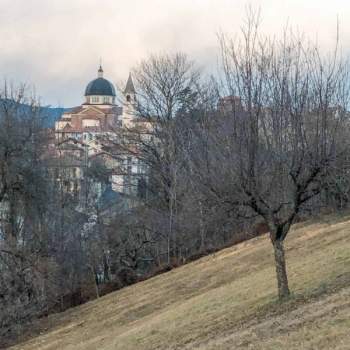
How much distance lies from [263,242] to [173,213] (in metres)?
9.48

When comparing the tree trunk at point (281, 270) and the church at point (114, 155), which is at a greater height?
the church at point (114, 155)

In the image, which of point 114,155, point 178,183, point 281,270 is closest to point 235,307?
point 281,270

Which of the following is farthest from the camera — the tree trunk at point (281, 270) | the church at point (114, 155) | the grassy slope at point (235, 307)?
the church at point (114, 155)

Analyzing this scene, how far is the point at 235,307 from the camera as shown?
1245 cm

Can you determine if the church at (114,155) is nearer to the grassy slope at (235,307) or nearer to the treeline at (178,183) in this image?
the treeline at (178,183)

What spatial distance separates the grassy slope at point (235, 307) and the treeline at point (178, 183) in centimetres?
102

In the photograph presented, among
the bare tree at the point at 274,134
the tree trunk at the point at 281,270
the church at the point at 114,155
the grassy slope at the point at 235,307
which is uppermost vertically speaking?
the church at the point at 114,155

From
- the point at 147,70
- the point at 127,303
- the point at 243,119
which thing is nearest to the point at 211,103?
the point at 243,119

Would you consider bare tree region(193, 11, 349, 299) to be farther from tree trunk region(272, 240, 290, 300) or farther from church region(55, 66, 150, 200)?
church region(55, 66, 150, 200)

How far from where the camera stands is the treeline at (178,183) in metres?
10.3

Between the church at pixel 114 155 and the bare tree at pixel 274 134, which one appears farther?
the church at pixel 114 155

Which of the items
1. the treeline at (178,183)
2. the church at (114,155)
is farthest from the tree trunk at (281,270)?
the church at (114,155)

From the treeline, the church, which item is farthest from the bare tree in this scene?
the church

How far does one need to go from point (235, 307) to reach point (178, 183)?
1703cm
